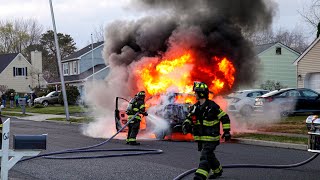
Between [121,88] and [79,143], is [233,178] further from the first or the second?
[121,88]

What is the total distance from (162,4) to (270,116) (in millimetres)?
6391

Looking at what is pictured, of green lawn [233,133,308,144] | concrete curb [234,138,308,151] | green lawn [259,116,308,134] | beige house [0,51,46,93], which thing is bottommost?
concrete curb [234,138,308,151]

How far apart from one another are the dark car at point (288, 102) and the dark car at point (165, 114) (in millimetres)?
5781

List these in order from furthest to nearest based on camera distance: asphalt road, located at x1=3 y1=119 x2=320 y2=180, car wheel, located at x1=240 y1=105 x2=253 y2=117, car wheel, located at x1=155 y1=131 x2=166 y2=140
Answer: car wheel, located at x1=240 y1=105 x2=253 y2=117 < car wheel, located at x1=155 y1=131 x2=166 y2=140 < asphalt road, located at x1=3 y1=119 x2=320 y2=180

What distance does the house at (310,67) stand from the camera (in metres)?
28.9

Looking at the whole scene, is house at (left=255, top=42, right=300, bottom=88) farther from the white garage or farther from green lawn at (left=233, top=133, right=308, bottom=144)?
green lawn at (left=233, top=133, right=308, bottom=144)

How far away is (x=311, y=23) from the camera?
134 ft

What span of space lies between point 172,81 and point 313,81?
15795mm

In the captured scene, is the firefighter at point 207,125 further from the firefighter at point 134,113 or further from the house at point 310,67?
the house at point 310,67

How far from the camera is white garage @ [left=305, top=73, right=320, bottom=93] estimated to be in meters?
29.3

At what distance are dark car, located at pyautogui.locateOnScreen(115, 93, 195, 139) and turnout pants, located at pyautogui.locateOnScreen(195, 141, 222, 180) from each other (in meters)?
6.50

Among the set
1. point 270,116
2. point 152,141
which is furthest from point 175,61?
point 270,116

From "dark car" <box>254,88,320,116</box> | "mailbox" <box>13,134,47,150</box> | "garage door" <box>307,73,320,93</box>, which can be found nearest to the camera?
"mailbox" <box>13,134,47,150</box>

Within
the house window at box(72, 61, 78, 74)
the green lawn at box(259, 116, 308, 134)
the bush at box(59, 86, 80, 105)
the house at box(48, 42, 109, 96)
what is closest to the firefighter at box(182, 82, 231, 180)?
the green lawn at box(259, 116, 308, 134)
